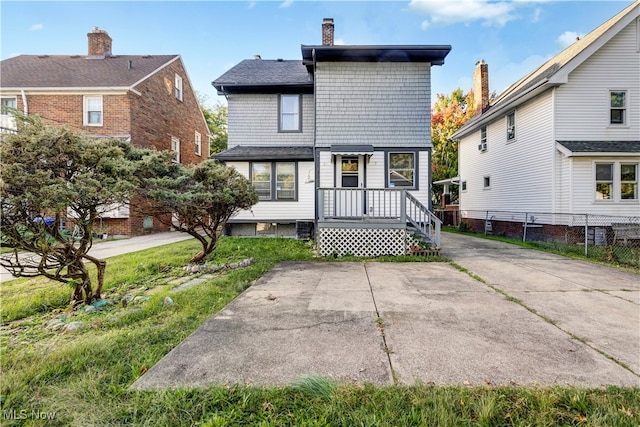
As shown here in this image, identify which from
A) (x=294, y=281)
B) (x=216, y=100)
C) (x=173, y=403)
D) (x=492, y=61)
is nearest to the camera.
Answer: (x=173, y=403)

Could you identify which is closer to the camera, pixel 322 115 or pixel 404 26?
pixel 322 115

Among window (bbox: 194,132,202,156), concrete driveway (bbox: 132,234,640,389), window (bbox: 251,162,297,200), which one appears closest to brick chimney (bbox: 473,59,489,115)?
window (bbox: 251,162,297,200)

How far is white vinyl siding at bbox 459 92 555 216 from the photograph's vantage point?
36.6 feet

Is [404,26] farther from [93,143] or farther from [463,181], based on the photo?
[93,143]

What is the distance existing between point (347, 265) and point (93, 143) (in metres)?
5.48

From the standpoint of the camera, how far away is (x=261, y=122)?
11.7 metres

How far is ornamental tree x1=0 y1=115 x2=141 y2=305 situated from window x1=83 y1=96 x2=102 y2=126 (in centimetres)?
1229

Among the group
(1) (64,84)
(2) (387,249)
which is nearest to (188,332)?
(2) (387,249)

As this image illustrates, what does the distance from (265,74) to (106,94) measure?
7650mm

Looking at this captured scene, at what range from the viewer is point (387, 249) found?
816 centimetres

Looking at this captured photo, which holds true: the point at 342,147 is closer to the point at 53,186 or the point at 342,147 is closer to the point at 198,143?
the point at 53,186

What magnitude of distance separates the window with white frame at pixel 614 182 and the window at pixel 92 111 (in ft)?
68.8

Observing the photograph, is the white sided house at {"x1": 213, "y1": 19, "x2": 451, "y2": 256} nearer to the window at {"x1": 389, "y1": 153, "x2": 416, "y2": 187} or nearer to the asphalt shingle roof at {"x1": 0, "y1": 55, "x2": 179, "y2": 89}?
the window at {"x1": 389, "y1": 153, "x2": 416, "y2": 187}

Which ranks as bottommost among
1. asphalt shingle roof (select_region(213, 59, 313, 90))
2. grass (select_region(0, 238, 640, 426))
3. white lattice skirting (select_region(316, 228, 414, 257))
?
grass (select_region(0, 238, 640, 426))
